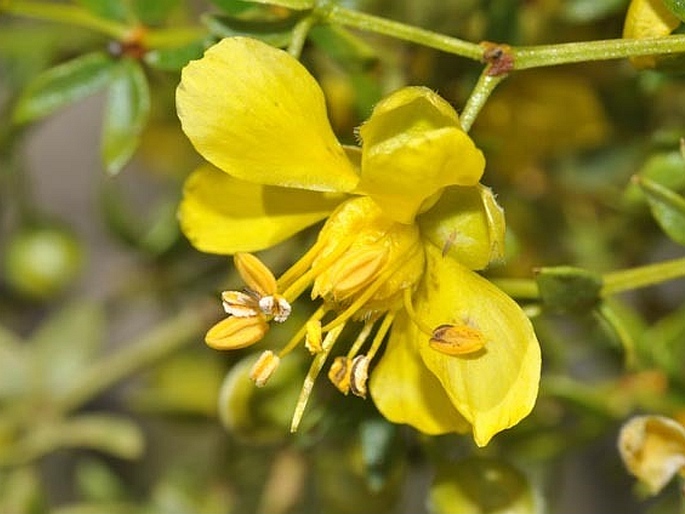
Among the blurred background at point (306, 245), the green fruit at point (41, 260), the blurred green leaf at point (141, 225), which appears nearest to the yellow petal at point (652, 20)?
the blurred background at point (306, 245)

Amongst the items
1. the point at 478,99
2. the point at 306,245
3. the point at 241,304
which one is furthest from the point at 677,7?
the point at 306,245

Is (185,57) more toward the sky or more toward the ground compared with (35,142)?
more toward the sky

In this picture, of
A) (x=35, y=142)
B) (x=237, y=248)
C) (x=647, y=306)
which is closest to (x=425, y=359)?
(x=237, y=248)

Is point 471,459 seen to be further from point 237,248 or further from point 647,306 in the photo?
point 647,306

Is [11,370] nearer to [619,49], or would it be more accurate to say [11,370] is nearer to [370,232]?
[370,232]

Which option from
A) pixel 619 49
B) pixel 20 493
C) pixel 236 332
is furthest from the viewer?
pixel 20 493

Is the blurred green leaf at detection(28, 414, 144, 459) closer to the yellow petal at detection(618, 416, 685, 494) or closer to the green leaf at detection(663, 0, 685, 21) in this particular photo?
the yellow petal at detection(618, 416, 685, 494)
